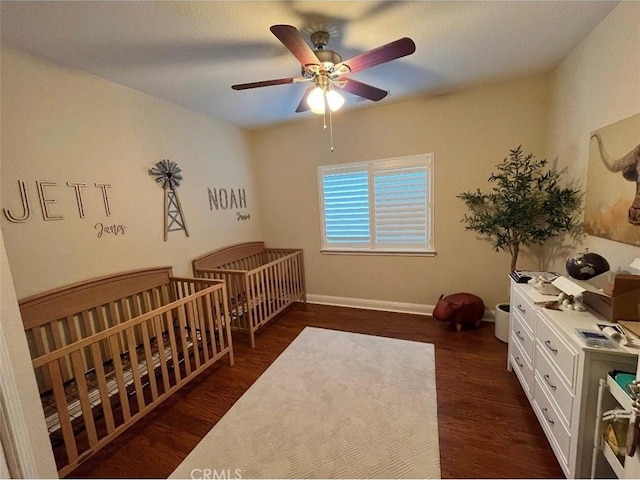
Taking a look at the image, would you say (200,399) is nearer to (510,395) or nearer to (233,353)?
(233,353)

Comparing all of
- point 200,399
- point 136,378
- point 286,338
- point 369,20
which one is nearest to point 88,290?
point 136,378

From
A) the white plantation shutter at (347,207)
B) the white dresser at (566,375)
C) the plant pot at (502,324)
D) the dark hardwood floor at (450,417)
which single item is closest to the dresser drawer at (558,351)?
the white dresser at (566,375)

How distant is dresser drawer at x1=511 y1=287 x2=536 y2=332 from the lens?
1714 mm

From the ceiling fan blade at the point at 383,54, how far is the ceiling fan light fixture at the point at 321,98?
179mm

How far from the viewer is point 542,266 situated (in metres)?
2.76

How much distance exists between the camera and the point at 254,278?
293cm

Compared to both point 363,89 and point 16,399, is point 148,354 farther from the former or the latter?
point 363,89

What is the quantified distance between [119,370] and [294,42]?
7.05 ft

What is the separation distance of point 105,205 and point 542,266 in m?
4.08

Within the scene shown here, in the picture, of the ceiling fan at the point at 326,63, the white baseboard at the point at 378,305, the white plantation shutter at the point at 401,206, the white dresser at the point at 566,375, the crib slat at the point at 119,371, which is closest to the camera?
the white dresser at the point at 566,375

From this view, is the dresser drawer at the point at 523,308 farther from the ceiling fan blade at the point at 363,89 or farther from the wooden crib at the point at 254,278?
the wooden crib at the point at 254,278

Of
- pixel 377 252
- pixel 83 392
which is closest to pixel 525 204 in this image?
pixel 377 252

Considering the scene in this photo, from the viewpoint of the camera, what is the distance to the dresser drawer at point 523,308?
1714 millimetres

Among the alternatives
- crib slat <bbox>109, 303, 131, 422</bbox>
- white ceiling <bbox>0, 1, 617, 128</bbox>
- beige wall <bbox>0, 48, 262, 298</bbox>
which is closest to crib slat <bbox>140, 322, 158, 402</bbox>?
crib slat <bbox>109, 303, 131, 422</bbox>
